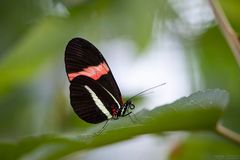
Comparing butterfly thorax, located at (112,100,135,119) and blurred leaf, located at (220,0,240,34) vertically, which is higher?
blurred leaf, located at (220,0,240,34)

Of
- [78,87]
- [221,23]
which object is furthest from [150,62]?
[221,23]

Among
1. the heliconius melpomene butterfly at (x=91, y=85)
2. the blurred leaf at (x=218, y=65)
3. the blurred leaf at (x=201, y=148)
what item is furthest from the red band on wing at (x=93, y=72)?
the blurred leaf at (x=218, y=65)

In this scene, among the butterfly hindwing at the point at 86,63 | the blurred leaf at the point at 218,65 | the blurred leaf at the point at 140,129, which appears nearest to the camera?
the blurred leaf at the point at 140,129

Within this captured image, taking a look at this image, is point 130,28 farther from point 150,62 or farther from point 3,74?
point 3,74

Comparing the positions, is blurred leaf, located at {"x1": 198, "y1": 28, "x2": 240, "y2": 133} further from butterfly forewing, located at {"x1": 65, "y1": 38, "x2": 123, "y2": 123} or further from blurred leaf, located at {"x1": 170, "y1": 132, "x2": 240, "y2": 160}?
butterfly forewing, located at {"x1": 65, "y1": 38, "x2": 123, "y2": 123}

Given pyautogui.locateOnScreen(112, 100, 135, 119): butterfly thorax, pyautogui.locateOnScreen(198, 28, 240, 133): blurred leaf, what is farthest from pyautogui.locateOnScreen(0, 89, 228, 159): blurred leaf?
pyautogui.locateOnScreen(198, 28, 240, 133): blurred leaf

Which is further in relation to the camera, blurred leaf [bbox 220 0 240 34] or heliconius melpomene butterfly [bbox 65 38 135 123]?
blurred leaf [bbox 220 0 240 34]

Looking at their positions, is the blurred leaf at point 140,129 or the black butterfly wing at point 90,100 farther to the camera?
the black butterfly wing at point 90,100

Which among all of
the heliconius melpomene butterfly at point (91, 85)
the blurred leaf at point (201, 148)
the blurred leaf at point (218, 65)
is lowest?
the blurred leaf at point (201, 148)

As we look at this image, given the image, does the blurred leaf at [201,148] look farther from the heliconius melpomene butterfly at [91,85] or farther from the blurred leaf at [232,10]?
the blurred leaf at [232,10]
